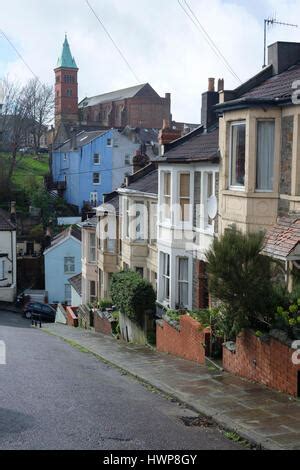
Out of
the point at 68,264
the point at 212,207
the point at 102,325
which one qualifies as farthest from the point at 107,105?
the point at 212,207

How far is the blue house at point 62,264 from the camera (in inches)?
2015

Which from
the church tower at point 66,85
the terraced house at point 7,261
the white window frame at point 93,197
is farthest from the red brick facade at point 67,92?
the terraced house at point 7,261

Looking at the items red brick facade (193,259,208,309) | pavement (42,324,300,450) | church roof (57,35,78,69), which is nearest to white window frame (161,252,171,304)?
red brick facade (193,259,208,309)

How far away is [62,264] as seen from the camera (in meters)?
51.5

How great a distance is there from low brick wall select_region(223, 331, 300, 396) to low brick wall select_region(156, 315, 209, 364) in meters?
1.54

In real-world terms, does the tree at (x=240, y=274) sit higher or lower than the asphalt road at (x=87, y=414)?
higher

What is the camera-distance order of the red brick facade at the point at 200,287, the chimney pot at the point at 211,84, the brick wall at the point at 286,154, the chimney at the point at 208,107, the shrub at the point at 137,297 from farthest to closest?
1. the chimney pot at the point at 211,84
2. the chimney at the point at 208,107
3. the shrub at the point at 137,297
4. the red brick facade at the point at 200,287
5. the brick wall at the point at 286,154

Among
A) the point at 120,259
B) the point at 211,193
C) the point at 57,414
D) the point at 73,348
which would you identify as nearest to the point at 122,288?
the point at 73,348

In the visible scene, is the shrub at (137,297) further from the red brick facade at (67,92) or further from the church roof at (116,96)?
the red brick facade at (67,92)

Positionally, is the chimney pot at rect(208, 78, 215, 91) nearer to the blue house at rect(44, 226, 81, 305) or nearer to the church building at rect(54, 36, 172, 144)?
the blue house at rect(44, 226, 81, 305)

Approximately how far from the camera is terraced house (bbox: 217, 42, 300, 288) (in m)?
14.2

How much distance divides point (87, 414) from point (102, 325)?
1687 centimetres

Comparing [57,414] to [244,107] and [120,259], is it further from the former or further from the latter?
[120,259]

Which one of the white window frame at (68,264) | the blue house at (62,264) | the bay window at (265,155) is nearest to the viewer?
the bay window at (265,155)
